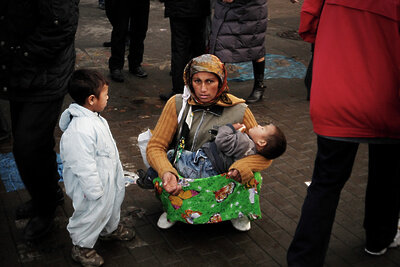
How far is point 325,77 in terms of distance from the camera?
278 centimetres

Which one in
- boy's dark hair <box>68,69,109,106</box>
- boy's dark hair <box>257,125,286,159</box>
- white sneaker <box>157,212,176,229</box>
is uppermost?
boy's dark hair <box>68,69,109,106</box>

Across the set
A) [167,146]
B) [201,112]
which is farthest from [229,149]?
[167,146]

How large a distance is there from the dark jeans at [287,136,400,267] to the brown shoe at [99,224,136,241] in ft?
3.68

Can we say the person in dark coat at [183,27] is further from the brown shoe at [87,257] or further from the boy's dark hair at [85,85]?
the brown shoe at [87,257]

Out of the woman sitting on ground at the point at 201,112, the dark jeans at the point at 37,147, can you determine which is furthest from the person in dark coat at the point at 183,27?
the dark jeans at the point at 37,147

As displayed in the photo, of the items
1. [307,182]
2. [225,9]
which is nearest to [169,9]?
[225,9]

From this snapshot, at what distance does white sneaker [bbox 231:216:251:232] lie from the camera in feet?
12.2

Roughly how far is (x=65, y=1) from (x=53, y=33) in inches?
8.4

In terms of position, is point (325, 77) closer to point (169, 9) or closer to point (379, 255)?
point (379, 255)

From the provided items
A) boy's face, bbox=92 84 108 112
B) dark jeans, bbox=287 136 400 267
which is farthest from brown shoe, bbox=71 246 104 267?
dark jeans, bbox=287 136 400 267

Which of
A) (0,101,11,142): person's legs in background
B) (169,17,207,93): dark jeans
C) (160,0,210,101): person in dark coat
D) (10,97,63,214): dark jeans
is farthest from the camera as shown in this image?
(169,17,207,93): dark jeans

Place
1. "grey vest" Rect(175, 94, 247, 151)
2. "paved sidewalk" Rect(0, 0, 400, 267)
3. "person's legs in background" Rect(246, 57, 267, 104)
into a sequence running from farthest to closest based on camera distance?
"person's legs in background" Rect(246, 57, 267, 104) → "grey vest" Rect(175, 94, 247, 151) → "paved sidewalk" Rect(0, 0, 400, 267)

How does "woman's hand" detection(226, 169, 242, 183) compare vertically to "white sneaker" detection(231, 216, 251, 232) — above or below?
above

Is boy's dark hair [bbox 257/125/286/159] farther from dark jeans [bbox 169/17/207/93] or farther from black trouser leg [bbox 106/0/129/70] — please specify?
black trouser leg [bbox 106/0/129/70]
